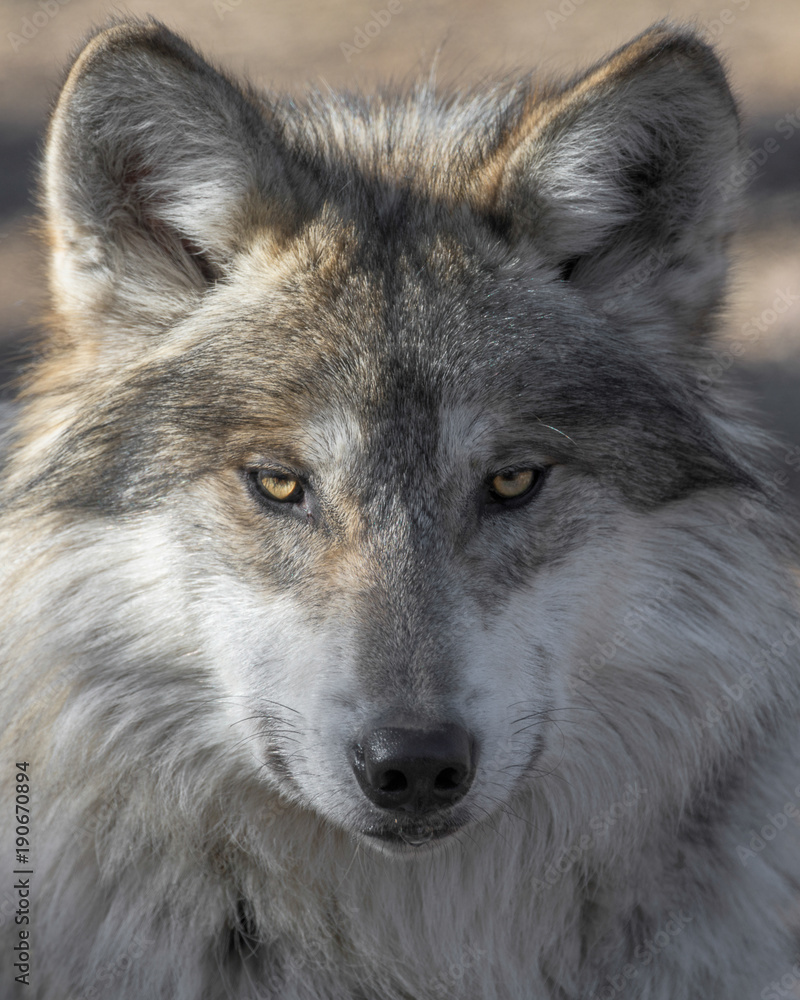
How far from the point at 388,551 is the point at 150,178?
1266mm

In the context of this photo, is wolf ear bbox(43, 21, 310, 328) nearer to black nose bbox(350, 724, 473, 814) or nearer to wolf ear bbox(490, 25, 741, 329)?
wolf ear bbox(490, 25, 741, 329)

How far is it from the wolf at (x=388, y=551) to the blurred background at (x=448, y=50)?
3978 millimetres

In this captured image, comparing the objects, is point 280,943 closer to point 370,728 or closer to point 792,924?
point 370,728

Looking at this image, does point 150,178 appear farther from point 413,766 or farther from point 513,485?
point 413,766

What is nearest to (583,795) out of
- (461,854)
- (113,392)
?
(461,854)

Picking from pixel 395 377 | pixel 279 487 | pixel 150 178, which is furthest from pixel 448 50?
pixel 279 487

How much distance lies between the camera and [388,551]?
2.89 m

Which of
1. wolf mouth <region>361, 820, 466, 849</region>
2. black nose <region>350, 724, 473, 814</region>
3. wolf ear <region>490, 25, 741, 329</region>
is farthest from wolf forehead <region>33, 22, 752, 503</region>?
wolf mouth <region>361, 820, 466, 849</region>

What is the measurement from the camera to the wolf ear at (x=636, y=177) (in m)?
2.96

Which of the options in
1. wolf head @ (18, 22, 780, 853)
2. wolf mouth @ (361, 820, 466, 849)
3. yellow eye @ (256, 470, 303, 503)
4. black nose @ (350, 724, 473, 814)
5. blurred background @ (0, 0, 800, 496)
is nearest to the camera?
black nose @ (350, 724, 473, 814)

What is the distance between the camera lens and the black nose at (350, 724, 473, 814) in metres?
2.56

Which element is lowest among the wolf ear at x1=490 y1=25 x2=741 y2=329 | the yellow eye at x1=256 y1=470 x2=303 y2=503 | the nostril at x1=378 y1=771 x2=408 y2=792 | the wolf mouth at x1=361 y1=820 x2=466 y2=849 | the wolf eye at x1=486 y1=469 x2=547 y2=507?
the wolf mouth at x1=361 y1=820 x2=466 y2=849

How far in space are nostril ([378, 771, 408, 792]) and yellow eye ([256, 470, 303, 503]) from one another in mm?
794

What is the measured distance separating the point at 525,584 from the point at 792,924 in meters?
1.39
